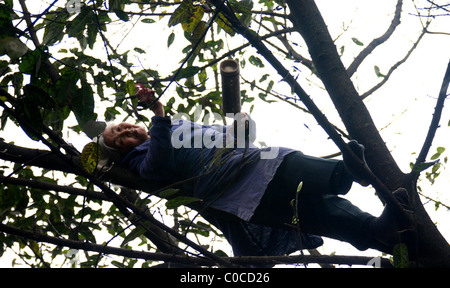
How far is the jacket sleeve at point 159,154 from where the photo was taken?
236 centimetres

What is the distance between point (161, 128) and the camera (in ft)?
8.01

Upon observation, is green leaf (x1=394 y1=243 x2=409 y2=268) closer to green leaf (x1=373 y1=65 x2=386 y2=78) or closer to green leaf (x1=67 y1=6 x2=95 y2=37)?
green leaf (x1=373 y1=65 x2=386 y2=78)

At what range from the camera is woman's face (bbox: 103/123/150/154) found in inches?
112

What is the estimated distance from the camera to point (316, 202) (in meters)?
2.24

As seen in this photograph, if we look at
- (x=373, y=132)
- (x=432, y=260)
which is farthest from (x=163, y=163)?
(x=432, y=260)

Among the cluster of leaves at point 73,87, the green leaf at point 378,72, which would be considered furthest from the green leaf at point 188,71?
the green leaf at point 378,72

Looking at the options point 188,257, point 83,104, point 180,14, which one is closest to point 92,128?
point 83,104

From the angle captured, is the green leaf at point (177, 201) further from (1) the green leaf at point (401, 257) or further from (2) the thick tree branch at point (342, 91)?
(2) the thick tree branch at point (342, 91)

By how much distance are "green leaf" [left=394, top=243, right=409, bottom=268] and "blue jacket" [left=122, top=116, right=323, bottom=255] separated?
671 mm
